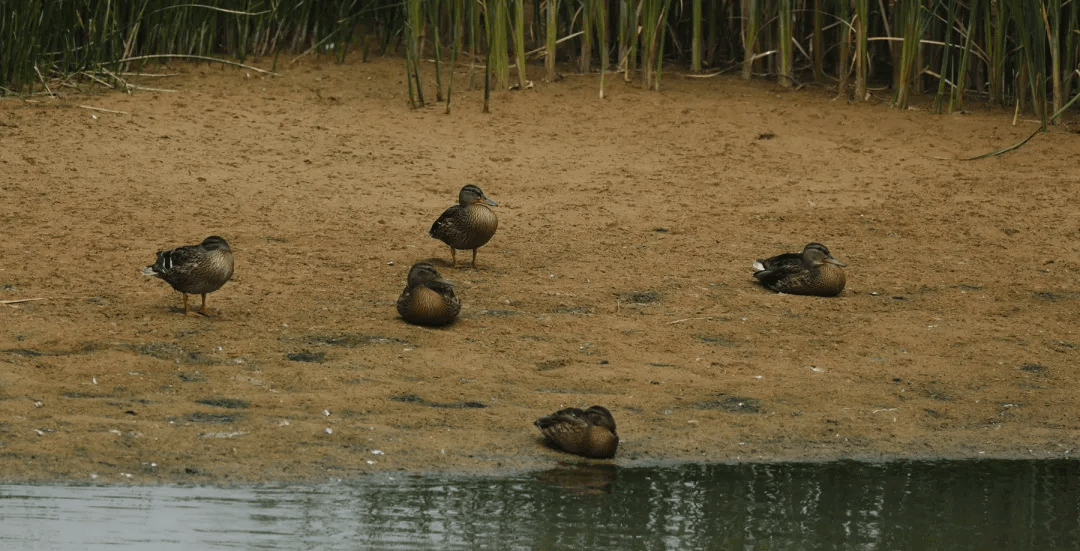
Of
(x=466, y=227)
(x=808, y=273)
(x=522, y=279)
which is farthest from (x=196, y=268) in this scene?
(x=808, y=273)

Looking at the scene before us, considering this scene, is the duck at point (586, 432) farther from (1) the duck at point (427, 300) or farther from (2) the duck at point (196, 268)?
(2) the duck at point (196, 268)

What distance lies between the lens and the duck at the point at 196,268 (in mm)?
8195

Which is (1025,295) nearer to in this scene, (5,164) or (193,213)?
(193,213)

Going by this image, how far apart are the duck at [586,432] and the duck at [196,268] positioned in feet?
8.24

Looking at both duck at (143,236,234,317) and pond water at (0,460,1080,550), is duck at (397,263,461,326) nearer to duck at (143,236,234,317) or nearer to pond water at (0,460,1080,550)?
duck at (143,236,234,317)

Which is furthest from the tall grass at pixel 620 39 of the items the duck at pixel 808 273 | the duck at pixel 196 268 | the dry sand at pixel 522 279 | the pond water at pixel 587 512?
the pond water at pixel 587 512

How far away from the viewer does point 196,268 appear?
8180 millimetres

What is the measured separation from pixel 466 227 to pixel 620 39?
16.5 ft

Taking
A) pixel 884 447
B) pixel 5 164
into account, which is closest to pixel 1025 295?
pixel 884 447

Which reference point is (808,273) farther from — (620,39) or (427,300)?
(620,39)

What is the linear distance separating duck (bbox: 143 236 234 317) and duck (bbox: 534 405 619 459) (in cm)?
251

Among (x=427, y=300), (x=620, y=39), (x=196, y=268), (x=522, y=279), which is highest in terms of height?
(x=620, y=39)

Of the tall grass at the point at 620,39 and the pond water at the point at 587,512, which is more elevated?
the tall grass at the point at 620,39

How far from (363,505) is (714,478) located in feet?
5.40
